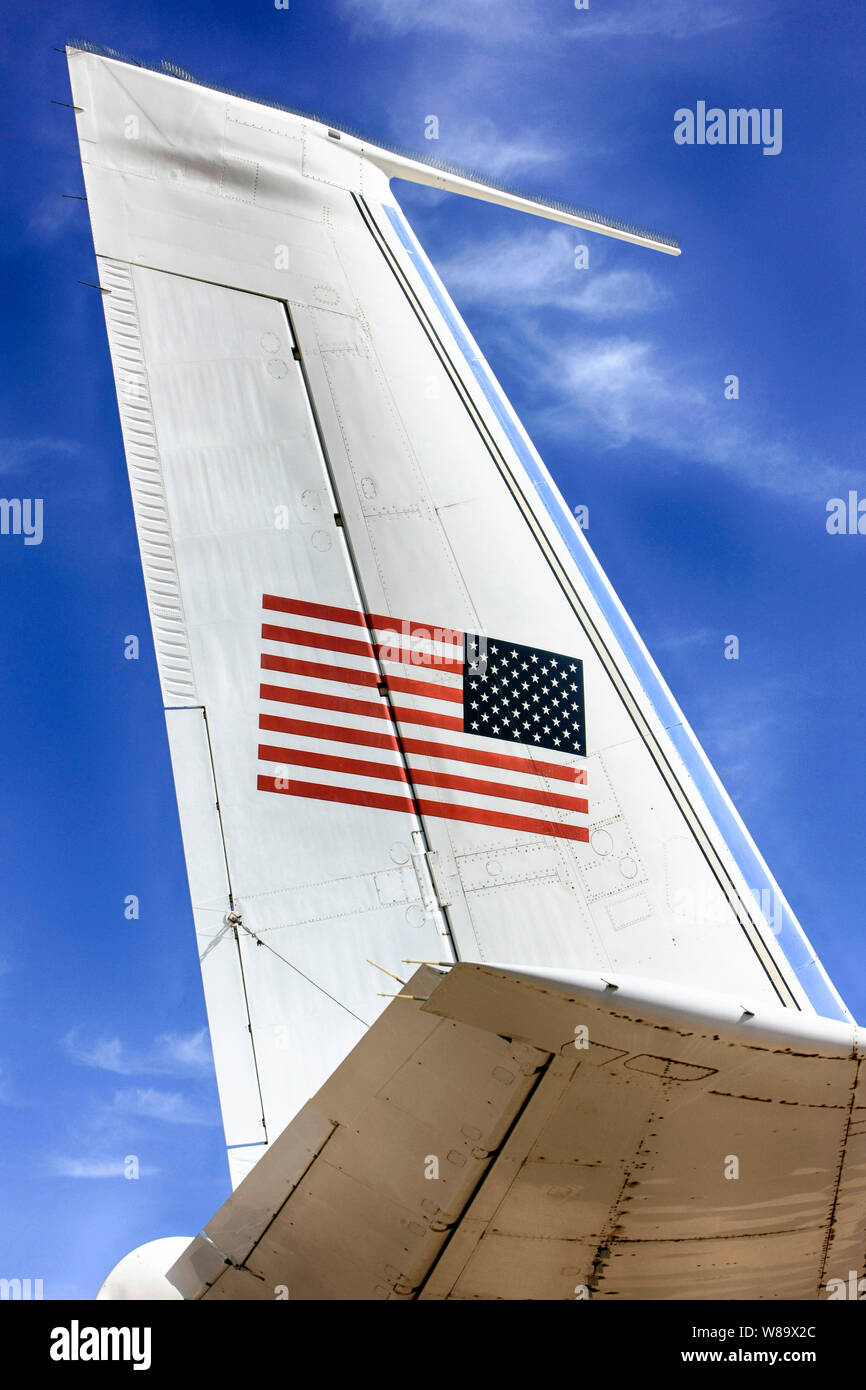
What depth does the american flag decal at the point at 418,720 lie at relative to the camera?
5.96 metres

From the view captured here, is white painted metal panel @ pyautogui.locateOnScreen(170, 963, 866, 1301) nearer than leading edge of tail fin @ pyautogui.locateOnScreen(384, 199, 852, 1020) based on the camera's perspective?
Yes

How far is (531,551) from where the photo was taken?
670 cm

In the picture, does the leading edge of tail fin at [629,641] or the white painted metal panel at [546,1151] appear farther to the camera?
the leading edge of tail fin at [629,641]

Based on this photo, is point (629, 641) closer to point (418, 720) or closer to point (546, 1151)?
point (418, 720)

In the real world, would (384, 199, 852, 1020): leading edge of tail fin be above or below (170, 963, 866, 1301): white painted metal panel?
above

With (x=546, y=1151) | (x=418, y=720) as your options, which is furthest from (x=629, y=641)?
(x=546, y=1151)

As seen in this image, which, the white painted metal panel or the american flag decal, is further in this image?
the american flag decal

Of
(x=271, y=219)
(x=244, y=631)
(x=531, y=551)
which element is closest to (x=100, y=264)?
(x=271, y=219)

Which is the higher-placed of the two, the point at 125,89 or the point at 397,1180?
the point at 125,89

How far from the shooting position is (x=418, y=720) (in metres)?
6.11

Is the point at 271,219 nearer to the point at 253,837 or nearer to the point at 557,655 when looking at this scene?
the point at 557,655

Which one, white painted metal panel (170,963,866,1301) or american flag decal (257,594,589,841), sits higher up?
american flag decal (257,594,589,841)

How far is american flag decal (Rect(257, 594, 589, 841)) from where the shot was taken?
19.6 ft
